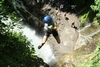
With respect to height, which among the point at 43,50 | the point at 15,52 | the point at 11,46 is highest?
the point at 43,50

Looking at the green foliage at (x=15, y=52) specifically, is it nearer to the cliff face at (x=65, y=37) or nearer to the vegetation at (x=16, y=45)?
the vegetation at (x=16, y=45)

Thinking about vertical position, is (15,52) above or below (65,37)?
below

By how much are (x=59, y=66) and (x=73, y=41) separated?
220 centimetres

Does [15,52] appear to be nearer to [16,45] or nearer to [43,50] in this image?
[16,45]

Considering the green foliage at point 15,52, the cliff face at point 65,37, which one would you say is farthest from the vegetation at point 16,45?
the cliff face at point 65,37

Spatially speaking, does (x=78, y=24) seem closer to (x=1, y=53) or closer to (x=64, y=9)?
(x=64, y=9)

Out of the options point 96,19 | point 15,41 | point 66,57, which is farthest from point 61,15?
point 15,41

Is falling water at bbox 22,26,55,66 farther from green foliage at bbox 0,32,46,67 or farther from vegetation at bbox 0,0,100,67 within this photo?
green foliage at bbox 0,32,46,67

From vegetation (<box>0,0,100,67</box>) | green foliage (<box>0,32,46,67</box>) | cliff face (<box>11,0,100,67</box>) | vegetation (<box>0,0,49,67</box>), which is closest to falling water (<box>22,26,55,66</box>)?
cliff face (<box>11,0,100,67</box>)

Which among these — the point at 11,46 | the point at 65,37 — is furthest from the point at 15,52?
the point at 65,37

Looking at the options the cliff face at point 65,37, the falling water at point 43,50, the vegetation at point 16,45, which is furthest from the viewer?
the falling water at point 43,50

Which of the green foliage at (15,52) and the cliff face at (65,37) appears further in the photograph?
the cliff face at (65,37)

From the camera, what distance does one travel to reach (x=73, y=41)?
14.2 meters

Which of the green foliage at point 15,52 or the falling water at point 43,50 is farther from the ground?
the falling water at point 43,50
